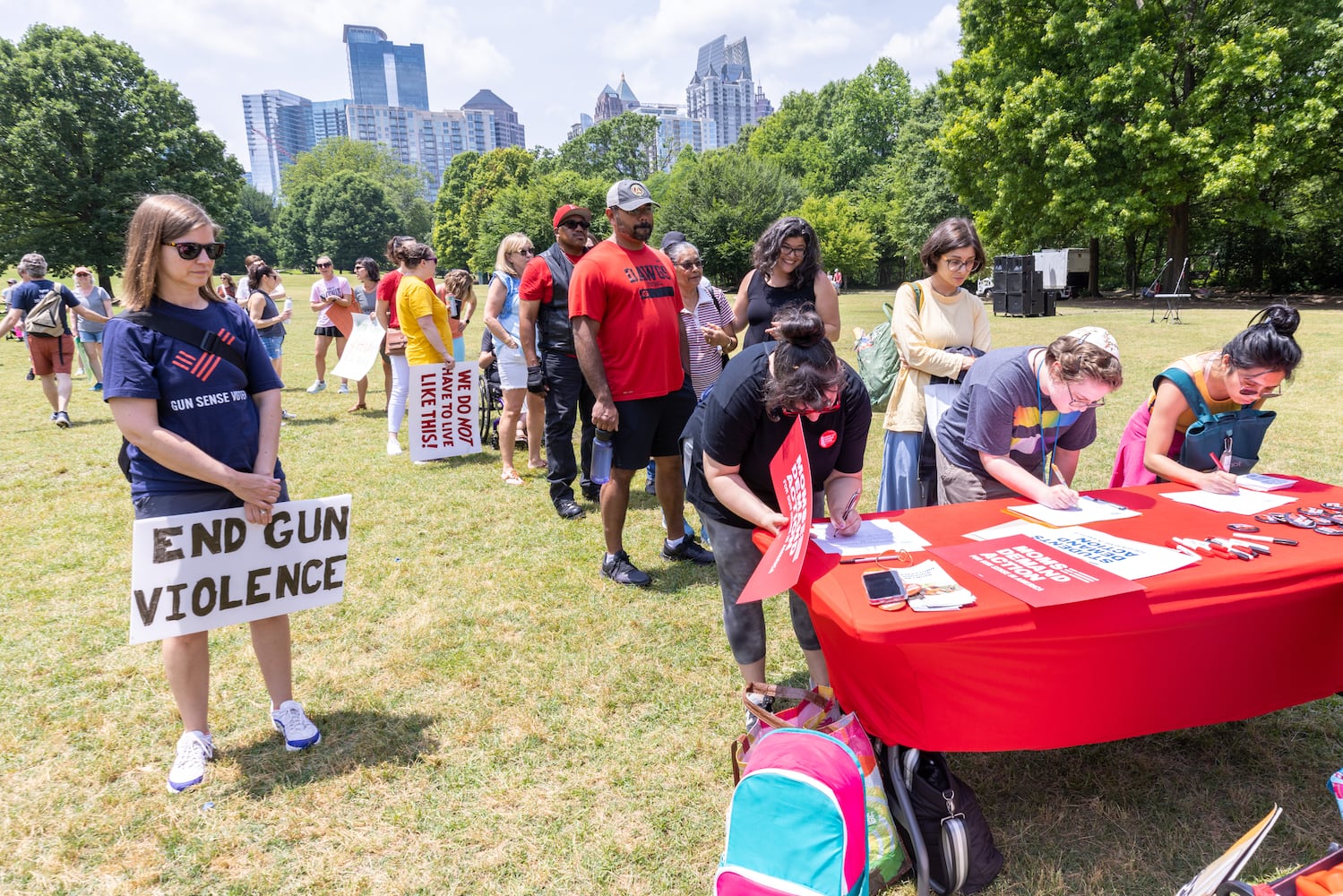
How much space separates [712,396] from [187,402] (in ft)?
5.47

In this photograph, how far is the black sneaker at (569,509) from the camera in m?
5.30

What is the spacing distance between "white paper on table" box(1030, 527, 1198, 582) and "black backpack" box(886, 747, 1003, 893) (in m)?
0.74

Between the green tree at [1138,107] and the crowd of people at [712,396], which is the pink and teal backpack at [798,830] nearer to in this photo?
the crowd of people at [712,396]

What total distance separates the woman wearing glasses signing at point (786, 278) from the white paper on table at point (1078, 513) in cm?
146

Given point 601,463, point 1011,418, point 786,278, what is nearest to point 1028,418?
point 1011,418

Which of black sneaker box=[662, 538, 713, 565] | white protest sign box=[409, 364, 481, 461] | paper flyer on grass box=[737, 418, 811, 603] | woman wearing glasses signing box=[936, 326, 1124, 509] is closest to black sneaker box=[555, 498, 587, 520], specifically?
black sneaker box=[662, 538, 713, 565]

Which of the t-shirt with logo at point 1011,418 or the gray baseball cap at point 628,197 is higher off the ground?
the gray baseball cap at point 628,197

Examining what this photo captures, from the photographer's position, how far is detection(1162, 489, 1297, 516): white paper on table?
102 inches

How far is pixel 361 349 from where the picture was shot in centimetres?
831

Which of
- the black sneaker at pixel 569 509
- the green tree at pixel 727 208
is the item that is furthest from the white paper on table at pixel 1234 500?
the green tree at pixel 727 208

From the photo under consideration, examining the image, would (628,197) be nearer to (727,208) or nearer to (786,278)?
(786,278)

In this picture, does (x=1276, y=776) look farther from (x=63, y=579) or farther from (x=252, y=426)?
(x=63, y=579)

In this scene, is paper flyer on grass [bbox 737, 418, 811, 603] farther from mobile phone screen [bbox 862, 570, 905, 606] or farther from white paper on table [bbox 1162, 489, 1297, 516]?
white paper on table [bbox 1162, 489, 1297, 516]

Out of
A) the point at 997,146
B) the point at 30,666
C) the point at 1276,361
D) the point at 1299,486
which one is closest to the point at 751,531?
the point at 1276,361
